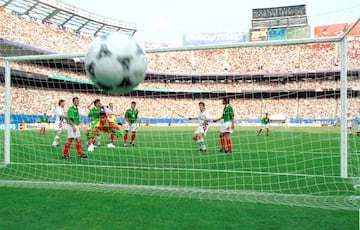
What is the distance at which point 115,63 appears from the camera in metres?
3.93

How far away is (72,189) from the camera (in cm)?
588

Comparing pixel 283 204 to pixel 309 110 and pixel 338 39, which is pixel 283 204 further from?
pixel 309 110

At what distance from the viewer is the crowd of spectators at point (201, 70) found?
3328 centimetres

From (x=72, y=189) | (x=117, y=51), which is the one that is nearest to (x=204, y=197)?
(x=72, y=189)

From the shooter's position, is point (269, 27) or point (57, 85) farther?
point (269, 27)

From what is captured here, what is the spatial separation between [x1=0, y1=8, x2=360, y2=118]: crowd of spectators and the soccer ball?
23434 millimetres

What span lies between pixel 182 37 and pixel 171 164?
57.6m

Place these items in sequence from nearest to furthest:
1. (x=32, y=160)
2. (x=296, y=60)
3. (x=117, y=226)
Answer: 1. (x=117, y=226)
2. (x=32, y=160)
3. (x=296, y=60)

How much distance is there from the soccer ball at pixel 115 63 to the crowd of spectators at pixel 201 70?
23434 mm

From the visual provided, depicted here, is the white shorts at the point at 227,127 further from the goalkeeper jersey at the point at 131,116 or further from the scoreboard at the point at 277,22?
the scoreboard at the point at 277,22

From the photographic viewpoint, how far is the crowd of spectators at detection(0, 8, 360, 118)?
33.3 meters

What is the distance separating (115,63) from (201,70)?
50804 millimetres

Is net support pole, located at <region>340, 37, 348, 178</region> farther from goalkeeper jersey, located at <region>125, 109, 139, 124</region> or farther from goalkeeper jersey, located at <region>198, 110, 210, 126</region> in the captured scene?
goalkeeper jersey, located at <region>125, 109, 139, 124</region>

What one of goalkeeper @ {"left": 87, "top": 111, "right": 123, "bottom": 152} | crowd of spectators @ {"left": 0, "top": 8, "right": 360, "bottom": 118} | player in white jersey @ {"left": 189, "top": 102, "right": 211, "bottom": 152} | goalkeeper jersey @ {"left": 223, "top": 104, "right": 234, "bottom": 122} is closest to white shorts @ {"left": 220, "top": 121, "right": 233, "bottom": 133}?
goalkeeper jersey @ {"left": 223, "top": 104, "right": 234, "bottom": 122}
